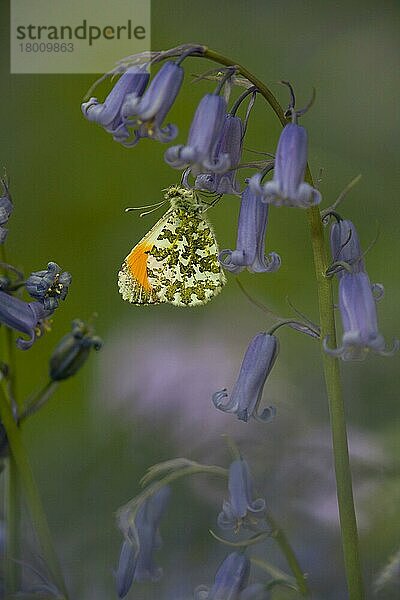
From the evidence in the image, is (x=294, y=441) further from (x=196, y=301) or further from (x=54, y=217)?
(x=54, y=217)

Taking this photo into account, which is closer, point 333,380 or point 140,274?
point 333,380

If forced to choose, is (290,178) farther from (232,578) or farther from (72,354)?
(232,578)

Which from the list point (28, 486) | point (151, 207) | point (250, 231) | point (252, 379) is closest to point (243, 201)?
point (250, 231)

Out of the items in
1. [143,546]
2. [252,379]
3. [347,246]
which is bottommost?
[143,546]

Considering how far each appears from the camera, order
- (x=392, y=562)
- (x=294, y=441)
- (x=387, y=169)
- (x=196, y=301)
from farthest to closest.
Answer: (x=387, y=169) → (x=294, y=441) → (x=196, y=301) → (x=392, y=562)

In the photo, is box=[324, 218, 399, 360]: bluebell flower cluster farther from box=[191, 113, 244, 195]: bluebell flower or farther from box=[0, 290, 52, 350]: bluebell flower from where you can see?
box=[0, 290, 52, 350]: bluebell flower

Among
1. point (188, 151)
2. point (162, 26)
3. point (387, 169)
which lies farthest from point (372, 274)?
point (188, 151)
